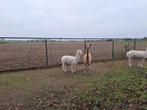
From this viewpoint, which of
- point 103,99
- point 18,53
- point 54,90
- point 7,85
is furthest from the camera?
point 18,53

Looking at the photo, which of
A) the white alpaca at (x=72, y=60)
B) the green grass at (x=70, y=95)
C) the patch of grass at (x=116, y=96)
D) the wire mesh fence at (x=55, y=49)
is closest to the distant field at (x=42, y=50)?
the wire mesh fence at (x=55, y=49)

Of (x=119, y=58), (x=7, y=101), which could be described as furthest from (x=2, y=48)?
(x=7, y=101)

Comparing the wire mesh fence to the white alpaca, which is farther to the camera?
the wire mesh fence

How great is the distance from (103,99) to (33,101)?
6.12ft

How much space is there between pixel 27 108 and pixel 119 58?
1347cm

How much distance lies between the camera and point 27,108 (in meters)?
6.82

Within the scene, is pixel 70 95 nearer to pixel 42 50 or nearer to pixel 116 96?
pixel 116 96

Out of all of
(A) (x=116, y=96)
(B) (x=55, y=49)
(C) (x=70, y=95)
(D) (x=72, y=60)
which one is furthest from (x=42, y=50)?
(A) (x=116, y=96)

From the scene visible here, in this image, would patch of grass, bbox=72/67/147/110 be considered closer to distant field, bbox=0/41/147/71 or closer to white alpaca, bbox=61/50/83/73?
white alpaca, bbox=61/50/83/73

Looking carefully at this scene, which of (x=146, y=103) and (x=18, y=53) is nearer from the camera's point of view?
(x=146, y=103)

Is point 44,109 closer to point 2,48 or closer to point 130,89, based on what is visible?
point 130,89

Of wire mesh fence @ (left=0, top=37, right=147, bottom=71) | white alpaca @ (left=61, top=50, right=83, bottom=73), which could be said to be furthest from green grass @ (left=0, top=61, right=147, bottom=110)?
wire mesh fence @ (left=0, top=37, right=147, bottom=71)

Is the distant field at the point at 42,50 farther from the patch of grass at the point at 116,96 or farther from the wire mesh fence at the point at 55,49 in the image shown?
the patch of grass at the point at 116,96

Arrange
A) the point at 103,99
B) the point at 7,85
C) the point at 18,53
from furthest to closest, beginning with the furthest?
the point at 18,53 < the point at 7,85 < the point at 103,99
